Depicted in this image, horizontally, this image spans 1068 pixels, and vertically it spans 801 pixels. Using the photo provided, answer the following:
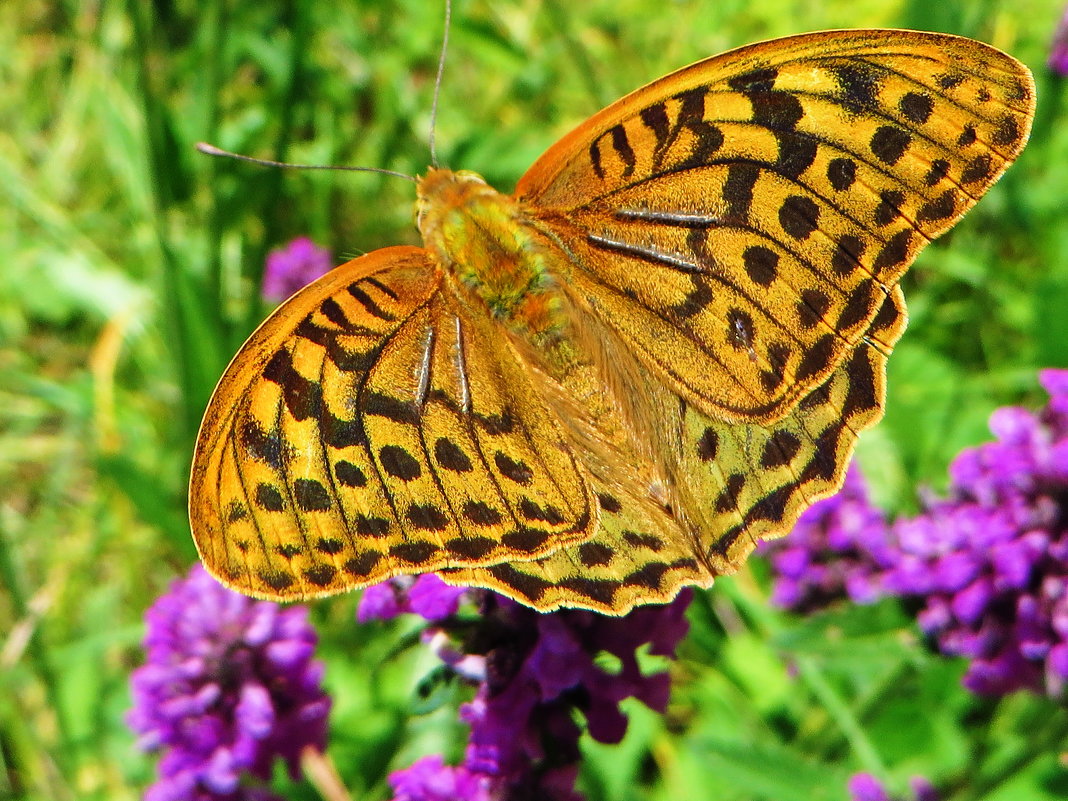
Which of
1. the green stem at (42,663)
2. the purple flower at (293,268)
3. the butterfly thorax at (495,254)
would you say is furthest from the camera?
the purple flower at (293,268)

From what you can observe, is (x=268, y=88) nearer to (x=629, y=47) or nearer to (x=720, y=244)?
(x=629, y=47)

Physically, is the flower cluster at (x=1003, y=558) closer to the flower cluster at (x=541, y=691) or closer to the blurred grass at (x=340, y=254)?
the blurred grass at (x=340, y=254)

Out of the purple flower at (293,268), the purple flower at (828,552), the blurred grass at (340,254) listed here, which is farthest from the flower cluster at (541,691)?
the purple flower at (293,268)

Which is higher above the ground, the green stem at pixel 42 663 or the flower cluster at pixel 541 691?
the green stem at pixel 42 663

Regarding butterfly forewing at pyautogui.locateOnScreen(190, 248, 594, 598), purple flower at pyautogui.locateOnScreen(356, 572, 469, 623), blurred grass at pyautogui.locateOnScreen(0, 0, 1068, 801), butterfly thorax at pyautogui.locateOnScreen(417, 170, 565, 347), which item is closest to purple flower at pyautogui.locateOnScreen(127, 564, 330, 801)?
blurred grass at pyautogui.locateOnScreen(0, 0, 1068, 801)

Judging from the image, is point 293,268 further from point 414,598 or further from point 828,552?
point 414,598

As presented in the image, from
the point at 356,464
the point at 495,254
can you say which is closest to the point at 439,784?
the point at 356,464
